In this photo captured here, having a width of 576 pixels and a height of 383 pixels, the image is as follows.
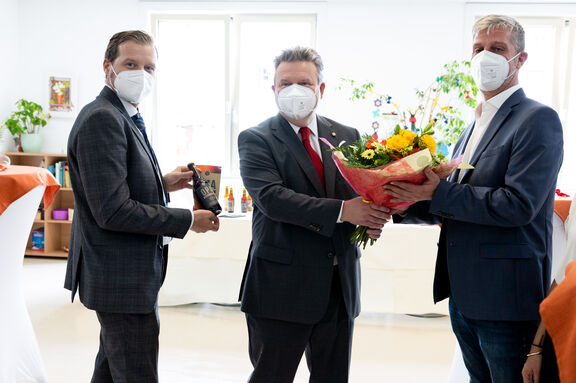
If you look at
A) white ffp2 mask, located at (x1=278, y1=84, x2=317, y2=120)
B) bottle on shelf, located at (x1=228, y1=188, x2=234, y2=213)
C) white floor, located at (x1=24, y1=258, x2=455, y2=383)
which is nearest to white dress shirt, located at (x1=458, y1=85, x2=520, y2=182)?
white ffp2 mask, located at (x1=278, y1=84, x2=317, y2=120)

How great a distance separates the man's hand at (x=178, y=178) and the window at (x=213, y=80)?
160 inches

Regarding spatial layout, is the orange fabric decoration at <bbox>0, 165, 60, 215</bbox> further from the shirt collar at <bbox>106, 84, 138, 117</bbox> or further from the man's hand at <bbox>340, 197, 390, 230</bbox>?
the man's hand at <bbox>340, 197, 390, 230</bbox>

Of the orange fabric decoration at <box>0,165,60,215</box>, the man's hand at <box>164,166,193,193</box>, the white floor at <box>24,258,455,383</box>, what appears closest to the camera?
the man's hand at <box>164,166,193,193</box>

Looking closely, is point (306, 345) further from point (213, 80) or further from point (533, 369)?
point (213, 80)

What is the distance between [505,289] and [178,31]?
556 cm

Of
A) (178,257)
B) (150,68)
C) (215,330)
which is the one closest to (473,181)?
(150,68)

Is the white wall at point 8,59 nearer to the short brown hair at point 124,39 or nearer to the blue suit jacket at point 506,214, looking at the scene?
the short brown hair at point 124,39

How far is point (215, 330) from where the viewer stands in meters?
3.72

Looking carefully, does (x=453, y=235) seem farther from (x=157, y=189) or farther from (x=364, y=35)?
(x=364, y=35)

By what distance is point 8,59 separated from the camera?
603 centimetres

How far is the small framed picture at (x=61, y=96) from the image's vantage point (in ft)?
20.2

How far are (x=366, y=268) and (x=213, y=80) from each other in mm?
3391

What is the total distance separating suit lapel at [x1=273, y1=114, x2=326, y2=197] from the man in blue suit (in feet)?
0.92

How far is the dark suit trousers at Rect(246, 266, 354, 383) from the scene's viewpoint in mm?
1770
